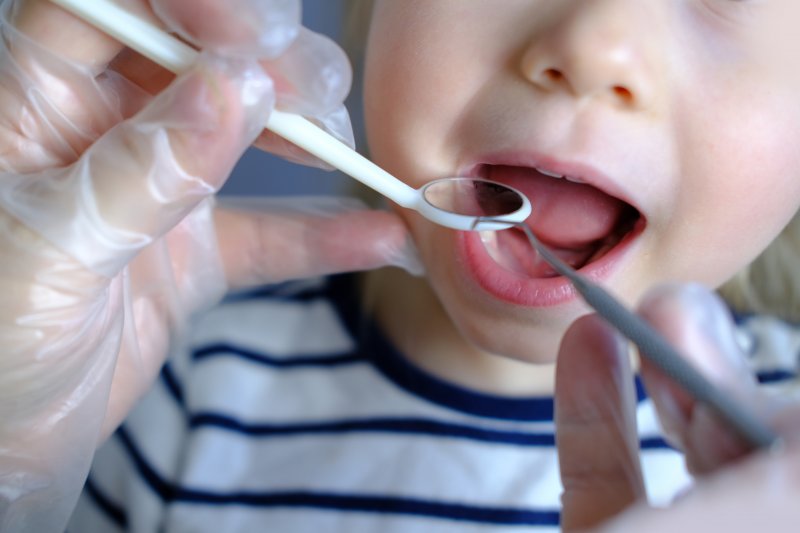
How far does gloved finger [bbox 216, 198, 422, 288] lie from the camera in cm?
77

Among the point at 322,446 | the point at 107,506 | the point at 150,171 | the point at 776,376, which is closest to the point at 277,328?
the point at 322,446

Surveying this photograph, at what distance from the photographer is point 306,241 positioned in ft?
2.61

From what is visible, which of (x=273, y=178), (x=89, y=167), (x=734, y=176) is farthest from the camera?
(x=273, y=178)

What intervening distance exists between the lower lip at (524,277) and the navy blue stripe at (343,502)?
27cm

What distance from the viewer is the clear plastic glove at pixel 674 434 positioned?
1.15 feet

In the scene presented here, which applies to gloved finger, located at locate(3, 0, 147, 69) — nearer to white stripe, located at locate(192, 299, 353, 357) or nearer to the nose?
the nose

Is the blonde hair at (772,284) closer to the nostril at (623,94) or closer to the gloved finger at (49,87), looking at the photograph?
the nostril at (623,94)

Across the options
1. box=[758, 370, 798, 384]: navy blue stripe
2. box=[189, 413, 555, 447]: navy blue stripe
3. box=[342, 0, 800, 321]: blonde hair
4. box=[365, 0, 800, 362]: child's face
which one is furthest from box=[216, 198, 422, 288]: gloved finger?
box=[758, 370, 798, 384]: navy blue stripe

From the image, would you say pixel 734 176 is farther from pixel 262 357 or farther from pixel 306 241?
pixel 262 357

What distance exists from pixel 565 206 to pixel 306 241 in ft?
0.85

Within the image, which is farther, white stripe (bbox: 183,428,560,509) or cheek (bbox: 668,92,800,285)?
white stripe (bbox: 183,428,560,509)

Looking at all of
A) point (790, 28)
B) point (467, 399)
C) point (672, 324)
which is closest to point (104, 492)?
point (467, 399)

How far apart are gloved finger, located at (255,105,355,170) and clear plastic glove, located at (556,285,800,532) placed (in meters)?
0.21

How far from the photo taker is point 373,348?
0.92 metres
